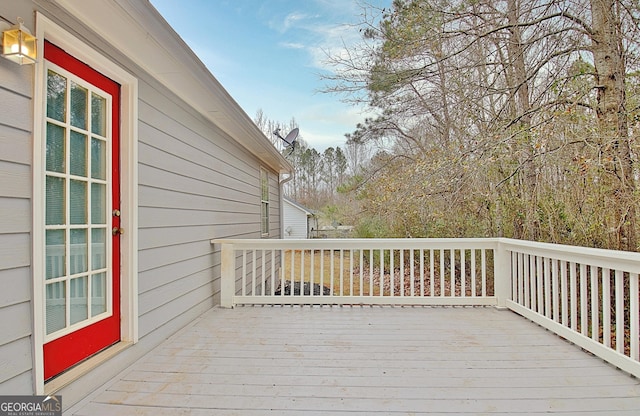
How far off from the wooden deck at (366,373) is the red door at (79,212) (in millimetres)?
377

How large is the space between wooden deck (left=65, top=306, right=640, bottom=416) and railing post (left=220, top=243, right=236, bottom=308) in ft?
1.90

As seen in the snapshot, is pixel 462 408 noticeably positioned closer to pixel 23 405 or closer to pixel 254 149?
pixel 23 405

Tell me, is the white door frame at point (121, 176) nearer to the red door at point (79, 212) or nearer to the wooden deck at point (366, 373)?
the red door at point (79, 212)

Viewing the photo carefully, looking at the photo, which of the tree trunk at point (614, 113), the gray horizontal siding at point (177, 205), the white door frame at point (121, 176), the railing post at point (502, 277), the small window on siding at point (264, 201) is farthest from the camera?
the small window on siding at point (264, 201)

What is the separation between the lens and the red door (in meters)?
1.78

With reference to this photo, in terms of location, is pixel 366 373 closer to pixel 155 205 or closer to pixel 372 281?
pixel 155 205

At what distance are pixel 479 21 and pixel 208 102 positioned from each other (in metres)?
3.70

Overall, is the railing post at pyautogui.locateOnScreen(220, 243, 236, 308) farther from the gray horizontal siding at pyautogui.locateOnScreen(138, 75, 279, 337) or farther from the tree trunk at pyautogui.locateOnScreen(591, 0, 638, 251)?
the tree trunk at pyautogui.locateOnScreen(591, 0, 638, 251)

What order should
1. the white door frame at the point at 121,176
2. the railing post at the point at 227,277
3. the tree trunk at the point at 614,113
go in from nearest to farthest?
the white door frame at the point at 121,176
the tree trunk at the point at 614,113
the railing post at the point at 227,277

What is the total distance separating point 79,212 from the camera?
1.98 m

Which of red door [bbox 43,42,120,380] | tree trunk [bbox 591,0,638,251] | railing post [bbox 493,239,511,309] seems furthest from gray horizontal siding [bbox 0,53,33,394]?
railing post [bbox 493,239,511,309]

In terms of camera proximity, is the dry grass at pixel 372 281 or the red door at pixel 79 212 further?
the dry grass at pixel 372 281

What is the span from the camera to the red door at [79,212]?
70.1 inches

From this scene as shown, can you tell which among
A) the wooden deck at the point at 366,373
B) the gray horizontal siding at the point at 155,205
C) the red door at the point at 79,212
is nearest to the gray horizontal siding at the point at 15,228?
the gray horizontal siding at the point at 155,205
